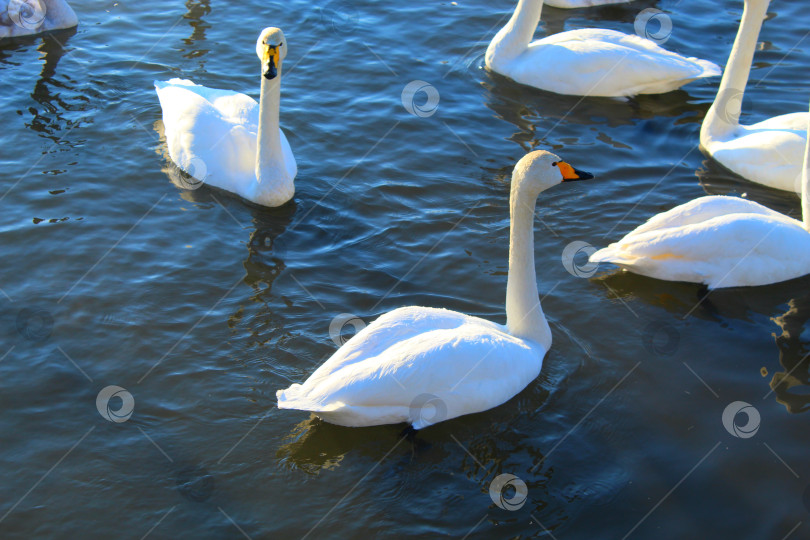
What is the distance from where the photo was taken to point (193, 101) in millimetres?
9344

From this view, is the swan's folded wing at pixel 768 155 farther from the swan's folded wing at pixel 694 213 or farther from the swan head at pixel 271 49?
the swan head at pixel 271 49

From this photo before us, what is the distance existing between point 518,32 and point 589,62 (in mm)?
1108

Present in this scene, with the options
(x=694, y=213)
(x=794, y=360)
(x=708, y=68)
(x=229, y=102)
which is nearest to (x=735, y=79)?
(x=708, y=68)

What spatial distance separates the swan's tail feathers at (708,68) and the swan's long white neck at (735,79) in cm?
91

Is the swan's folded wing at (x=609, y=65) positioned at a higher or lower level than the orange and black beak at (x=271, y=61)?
lower

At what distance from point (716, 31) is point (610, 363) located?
768 centimetres

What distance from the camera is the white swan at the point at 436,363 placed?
5805 millimetres

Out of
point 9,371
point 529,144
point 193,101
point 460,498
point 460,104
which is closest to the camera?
point 460,498

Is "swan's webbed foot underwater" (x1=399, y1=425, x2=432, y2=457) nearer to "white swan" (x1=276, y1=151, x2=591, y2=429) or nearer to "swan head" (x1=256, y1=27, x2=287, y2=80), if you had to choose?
"white swan" (x1=276, y1=151, x2=591, y2=429)

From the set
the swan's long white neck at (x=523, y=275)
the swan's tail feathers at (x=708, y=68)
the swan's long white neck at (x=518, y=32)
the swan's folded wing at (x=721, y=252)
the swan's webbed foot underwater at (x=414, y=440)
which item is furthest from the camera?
the swan's long white neck at (x=518, y=32)

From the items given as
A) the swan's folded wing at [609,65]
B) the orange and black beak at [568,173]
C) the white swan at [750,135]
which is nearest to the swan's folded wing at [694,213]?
the orange and black beak at [568,173]

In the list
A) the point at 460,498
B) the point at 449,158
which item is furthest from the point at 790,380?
the point at 449,158

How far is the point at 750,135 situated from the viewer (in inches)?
376

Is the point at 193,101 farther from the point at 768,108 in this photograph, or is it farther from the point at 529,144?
the point at 768,108
